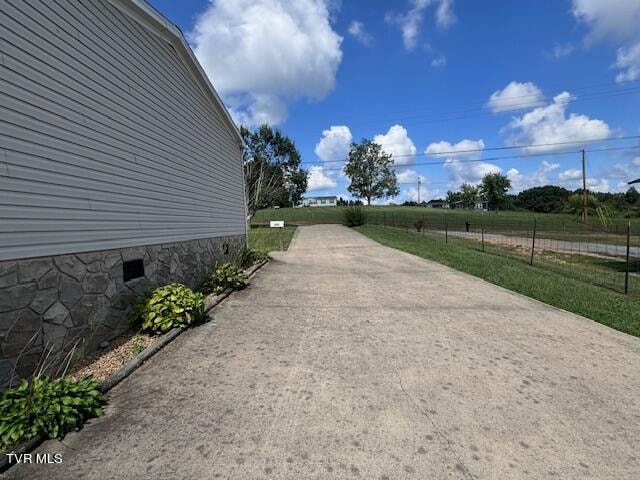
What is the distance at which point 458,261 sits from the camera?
37.0 feet

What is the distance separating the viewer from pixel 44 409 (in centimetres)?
271

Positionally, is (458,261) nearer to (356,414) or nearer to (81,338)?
(356,414)

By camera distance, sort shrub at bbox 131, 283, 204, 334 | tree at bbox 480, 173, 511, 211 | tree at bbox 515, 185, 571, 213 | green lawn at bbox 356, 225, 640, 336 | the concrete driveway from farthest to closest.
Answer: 1. tree at bbox 515, 185, 571, 213
2. tree at bbox 480, 173, 511, 211
3. green lawn at bbox 356, 225, 640, 336
4. shrub at bbox 131, 283, 204, 334
5. the concrete driveway

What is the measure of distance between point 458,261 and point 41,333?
1040 cm

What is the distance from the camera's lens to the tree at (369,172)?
84.6m

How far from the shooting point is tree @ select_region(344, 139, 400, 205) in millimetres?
84562

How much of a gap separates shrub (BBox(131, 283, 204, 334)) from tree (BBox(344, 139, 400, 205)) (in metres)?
81.1

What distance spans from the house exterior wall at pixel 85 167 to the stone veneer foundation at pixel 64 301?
0.5 inches

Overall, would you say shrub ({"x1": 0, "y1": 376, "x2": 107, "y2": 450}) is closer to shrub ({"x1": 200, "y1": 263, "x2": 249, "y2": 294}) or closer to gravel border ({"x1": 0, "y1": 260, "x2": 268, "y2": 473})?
gravel border ({"x1": 0, "y1": 260, "x2": 268, "y2": 473})

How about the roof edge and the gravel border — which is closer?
the gravel border

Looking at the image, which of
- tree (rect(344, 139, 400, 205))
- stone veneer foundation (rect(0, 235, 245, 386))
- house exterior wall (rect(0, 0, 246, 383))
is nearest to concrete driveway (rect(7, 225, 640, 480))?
stone veneer foundation (rect(0, 235, 245, 386))

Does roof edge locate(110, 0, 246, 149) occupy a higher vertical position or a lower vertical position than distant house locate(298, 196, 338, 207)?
lower

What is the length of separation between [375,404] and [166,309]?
325 centimetres

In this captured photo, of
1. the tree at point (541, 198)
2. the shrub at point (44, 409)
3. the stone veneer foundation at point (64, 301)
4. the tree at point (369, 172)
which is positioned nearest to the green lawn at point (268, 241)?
the stone veneer foundation at point (64, 301)
